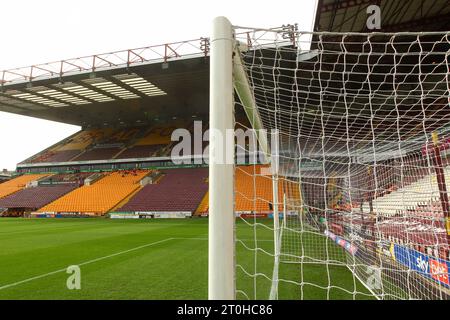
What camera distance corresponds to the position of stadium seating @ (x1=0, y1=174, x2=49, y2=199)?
25000 mm

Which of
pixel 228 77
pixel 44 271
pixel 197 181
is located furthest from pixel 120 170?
pixel 228 77

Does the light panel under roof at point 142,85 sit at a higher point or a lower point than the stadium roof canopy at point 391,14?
higher

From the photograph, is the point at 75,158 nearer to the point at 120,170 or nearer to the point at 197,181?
the point at 120,170

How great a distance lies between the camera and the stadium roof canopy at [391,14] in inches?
331

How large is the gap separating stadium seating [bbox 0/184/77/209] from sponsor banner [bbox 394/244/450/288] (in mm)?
23636

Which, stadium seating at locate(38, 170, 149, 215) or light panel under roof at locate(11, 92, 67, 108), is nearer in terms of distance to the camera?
light panel under roof at locate(11, 92, 67, 108)

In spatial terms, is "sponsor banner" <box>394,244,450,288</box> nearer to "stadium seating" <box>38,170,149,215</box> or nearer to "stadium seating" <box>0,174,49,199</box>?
"stadium seating" <box>38,170,149,215</box>

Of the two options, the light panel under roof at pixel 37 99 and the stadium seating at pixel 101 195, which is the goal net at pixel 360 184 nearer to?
the stadium seating at pixel 101 195

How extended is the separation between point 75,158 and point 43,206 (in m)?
6.55

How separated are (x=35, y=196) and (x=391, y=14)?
25.3m

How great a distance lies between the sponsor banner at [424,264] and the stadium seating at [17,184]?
28618mm

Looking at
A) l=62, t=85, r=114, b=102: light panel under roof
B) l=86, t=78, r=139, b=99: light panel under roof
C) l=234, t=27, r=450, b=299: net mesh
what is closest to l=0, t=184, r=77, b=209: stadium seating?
l=62, t=85, r=114, b=102: light panel under roof

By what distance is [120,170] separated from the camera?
83.4 feet

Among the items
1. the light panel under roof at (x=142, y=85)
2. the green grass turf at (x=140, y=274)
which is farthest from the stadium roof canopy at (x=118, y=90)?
the green grass turf at (x=140, y=274)
